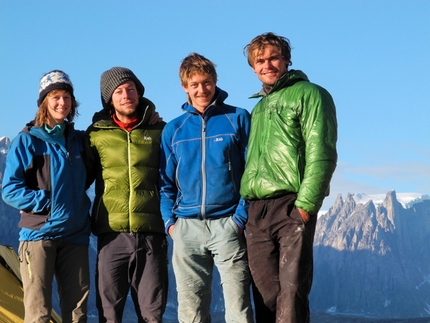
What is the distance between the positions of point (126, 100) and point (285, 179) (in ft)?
8.68

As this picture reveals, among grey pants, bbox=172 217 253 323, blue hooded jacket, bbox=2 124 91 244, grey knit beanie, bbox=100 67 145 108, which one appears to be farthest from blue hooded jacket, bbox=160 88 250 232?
blue hooded jacket, bbox=2 124 91 244

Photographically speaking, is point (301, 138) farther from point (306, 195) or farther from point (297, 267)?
point (297, 267)

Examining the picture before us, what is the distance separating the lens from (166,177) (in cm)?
842

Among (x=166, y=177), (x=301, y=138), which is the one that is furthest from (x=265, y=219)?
(x=166, y=177)

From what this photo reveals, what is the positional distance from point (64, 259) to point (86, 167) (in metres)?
1.28

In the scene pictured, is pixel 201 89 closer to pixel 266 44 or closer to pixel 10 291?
pixel 266 44

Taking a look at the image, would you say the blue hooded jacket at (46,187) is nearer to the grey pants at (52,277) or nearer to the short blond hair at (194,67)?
the grey pants at (52,277)

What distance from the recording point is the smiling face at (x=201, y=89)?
8.08m

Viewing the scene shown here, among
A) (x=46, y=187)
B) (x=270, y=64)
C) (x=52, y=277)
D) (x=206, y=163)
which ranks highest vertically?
(x=270, y=64)

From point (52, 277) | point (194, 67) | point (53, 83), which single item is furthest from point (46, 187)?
point (194, 67)

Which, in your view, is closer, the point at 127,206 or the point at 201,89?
the point at 201,89

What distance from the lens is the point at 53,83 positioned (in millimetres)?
8656


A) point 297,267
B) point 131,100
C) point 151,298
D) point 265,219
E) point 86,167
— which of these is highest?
point 131,100

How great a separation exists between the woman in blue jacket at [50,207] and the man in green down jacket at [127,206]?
0.26m
